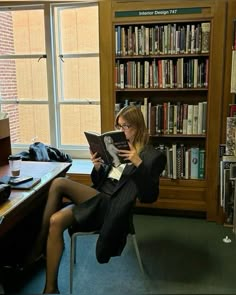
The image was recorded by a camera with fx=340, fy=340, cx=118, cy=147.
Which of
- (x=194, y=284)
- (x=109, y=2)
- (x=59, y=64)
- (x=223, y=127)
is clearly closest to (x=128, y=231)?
(x=194, y=284)

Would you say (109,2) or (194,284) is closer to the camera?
(194,284)

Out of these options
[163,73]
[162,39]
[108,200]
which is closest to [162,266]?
[108,200]

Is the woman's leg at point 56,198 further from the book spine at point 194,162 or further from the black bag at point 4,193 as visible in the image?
the book spine at point 194,162

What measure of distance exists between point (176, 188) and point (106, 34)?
1.60 meters

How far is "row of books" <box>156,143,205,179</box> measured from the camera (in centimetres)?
325

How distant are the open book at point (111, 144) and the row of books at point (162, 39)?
1.29m

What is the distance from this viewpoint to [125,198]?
83.4 inches

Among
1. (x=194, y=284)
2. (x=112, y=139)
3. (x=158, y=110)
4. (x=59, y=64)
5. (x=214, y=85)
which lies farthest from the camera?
(x=59, y=64)

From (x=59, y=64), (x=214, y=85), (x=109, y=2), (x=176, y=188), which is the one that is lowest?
(x=176, y=188)

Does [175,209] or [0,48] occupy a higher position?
[0,48]

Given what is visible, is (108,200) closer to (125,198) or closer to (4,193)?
(125,198)

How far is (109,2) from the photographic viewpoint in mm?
3070

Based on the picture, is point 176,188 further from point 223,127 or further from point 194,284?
point 194,284

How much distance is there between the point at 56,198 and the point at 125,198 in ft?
1.68
